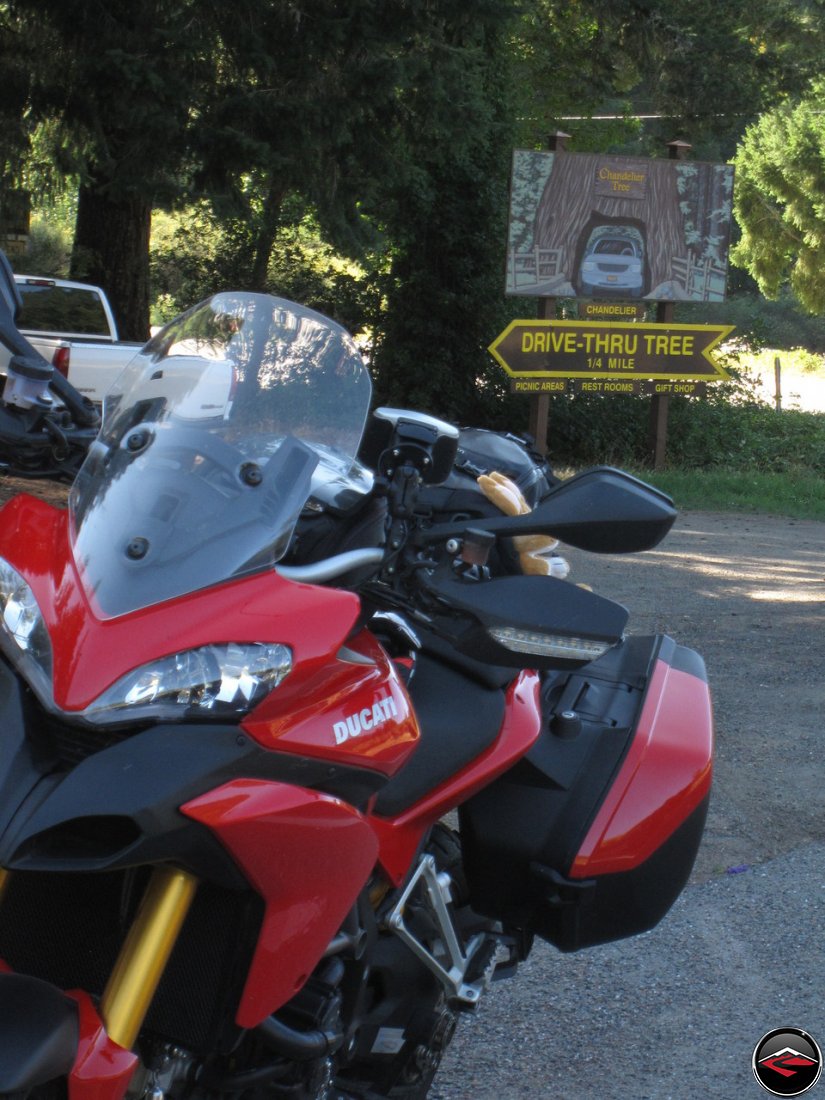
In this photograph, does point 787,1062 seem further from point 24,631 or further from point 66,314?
point 66,314

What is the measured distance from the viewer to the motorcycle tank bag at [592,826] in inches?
102

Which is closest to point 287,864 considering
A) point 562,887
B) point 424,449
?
point 424,449

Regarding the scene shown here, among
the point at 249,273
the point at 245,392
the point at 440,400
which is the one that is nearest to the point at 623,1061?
the point at 245,392

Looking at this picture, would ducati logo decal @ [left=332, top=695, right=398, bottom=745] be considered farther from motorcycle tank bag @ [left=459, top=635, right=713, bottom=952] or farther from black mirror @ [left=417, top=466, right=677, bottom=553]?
motorcycle tank bag @ [left=459, top=635, right=713, bottom=952]

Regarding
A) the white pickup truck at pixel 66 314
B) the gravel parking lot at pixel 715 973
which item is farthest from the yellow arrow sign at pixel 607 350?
the gravel parking lot at pixel 715 973

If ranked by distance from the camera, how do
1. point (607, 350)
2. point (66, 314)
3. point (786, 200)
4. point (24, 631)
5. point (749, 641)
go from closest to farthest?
point (24, 631) → point (749, 641) → point (66, 314) → point (607, 350) → point (786, 200)

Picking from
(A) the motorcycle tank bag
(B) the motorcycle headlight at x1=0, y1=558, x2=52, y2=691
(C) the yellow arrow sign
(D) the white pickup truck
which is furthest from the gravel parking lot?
(D) the white pickup truck

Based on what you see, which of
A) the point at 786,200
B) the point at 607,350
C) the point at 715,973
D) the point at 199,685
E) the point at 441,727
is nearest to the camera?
the point at 199,685

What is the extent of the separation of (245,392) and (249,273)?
21.2 m

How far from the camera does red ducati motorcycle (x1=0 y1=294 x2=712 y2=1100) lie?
1.80 metres

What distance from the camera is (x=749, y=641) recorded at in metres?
7.88

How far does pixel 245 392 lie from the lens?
225 centimetres

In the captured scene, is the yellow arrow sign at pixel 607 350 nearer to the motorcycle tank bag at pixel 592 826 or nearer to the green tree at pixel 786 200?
the motorcycle tank bag at pixel 592 826

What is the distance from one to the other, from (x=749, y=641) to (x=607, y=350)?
8.38 metres
